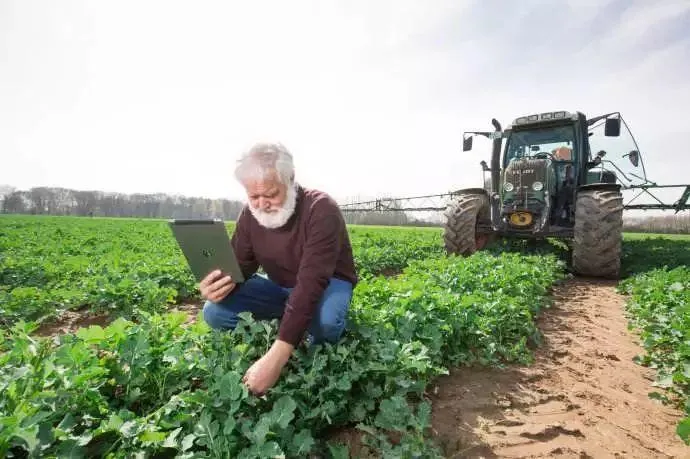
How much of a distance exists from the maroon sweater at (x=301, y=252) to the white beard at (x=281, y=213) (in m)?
0.09

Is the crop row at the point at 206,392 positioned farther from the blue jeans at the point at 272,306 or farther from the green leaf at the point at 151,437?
the blue jeans at the point at 272,306

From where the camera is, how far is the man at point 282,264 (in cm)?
206

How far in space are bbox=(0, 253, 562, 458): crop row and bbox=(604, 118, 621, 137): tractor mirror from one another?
5.98m

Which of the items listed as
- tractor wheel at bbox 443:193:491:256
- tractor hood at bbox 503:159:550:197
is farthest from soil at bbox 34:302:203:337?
tractor hood at bbox 503:159:550:197

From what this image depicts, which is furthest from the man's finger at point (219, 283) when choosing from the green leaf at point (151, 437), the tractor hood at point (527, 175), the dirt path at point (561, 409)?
the tractor hood at point (527, 175)

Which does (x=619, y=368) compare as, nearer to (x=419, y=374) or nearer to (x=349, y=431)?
(x=419, y=374)

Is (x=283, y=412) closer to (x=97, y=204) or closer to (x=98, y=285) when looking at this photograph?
(x=98, y=285)

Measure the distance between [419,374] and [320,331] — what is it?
78 centimetres

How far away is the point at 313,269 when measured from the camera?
221 centimetres

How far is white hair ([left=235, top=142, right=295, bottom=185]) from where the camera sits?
87.9 inches

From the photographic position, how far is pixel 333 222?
242 cm

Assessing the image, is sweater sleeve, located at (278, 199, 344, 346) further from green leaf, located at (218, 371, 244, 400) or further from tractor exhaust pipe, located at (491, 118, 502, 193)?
tractor exhaust pipe, located at (491, 118, 502, 193)

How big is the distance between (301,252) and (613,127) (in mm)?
7005

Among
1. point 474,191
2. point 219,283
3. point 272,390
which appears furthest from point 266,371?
point 474,191
